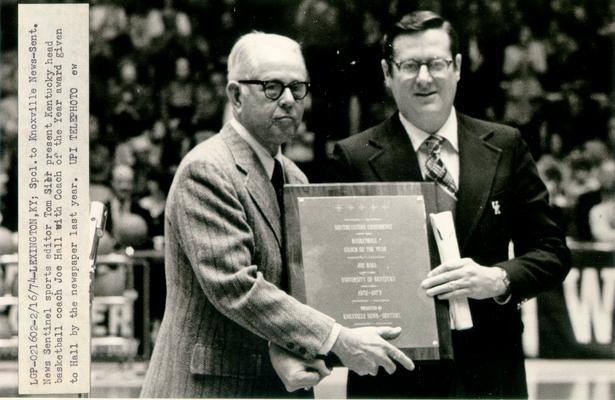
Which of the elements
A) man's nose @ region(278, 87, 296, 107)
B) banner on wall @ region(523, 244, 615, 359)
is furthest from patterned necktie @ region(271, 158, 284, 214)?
banner on wall @ region(523, 244, 615, 359)

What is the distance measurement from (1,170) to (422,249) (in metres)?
1.37

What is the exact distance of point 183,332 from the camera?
229cm

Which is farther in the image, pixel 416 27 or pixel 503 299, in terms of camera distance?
pixel 416 27

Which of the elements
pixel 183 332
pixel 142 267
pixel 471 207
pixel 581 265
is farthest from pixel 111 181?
pixel 581 265

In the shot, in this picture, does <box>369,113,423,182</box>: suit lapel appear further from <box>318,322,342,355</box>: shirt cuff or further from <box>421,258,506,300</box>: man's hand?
<box>318,322,342,355</box>: shirt cuff

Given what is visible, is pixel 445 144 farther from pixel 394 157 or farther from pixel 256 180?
pixel 256 180

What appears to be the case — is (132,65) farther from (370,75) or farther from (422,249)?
(422,249)

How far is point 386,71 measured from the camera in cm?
269

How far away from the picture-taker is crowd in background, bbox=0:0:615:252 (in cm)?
279

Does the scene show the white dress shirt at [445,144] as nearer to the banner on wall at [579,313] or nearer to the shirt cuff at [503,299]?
the shirt cuff at [503,299]

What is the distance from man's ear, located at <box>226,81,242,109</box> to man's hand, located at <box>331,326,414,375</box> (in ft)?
1.95

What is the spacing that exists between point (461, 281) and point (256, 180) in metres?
0.55

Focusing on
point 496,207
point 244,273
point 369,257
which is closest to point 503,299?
point 496,207

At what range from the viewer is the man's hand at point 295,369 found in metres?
2.26
